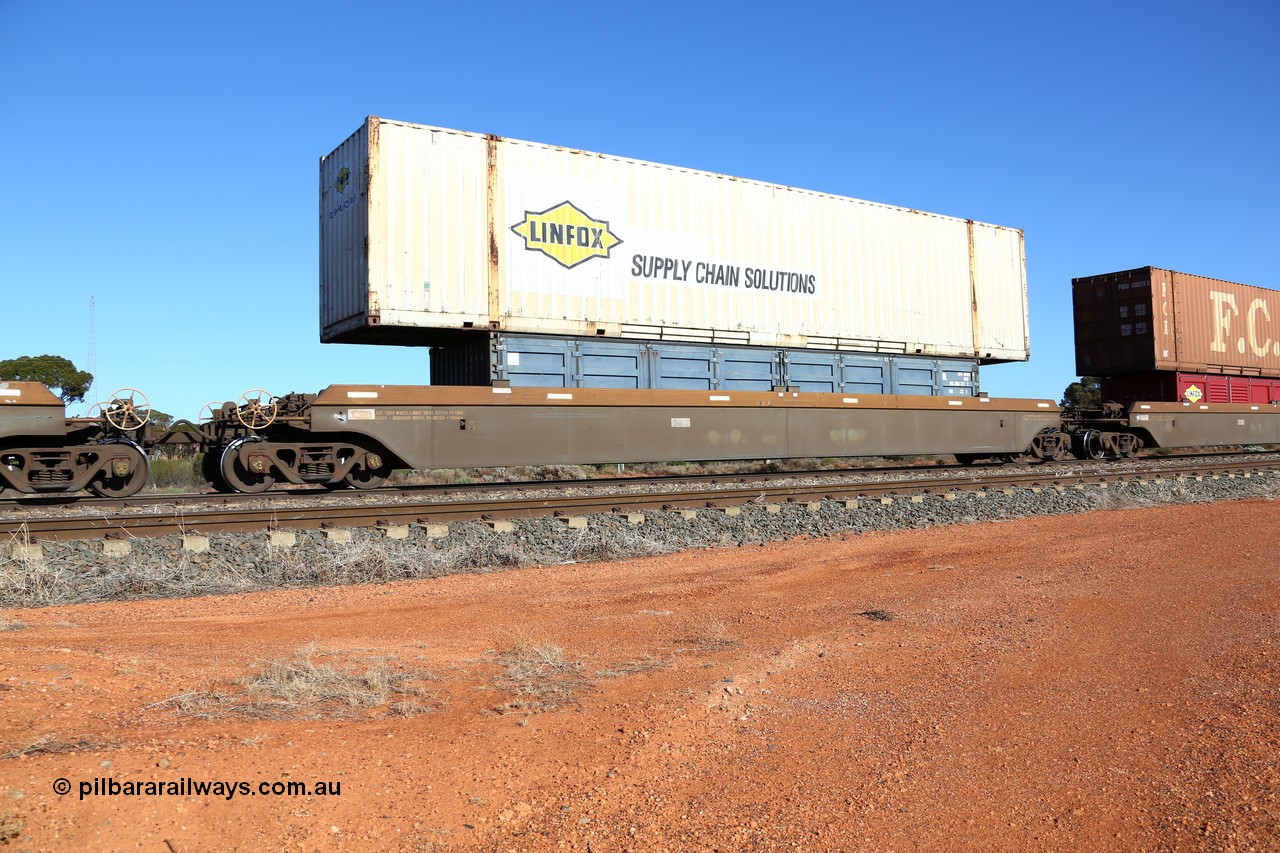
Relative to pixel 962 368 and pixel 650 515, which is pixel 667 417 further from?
pixel 962 368

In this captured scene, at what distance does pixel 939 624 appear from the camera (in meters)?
5.30

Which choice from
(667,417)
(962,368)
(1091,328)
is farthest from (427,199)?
(1091,328)

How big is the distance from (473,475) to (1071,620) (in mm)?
13599

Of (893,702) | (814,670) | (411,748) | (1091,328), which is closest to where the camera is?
(411,748)

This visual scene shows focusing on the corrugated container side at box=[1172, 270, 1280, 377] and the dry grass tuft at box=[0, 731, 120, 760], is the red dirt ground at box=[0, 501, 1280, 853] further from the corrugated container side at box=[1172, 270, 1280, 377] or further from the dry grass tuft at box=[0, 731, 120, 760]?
the corrugated container side at box=[1172, 270, 1280, 377]

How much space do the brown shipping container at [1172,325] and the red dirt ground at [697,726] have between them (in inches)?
656

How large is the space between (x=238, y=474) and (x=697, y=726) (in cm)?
813

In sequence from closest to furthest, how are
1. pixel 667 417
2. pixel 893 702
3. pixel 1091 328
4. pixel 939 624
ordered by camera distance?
pixel 893 702, pixel 939 624, pixel 667 417, pixel 1091 328

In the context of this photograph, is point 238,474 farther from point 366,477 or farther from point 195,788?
point 195,788

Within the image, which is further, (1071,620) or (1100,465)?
(1100,465)

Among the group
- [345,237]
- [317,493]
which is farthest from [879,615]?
[345,237]

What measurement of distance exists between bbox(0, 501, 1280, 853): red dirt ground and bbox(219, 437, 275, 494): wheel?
12.4 ft

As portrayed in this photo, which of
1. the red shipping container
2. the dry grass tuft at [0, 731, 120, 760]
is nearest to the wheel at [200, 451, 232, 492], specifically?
the dry grass tuft at [0, 731, 120, 760]

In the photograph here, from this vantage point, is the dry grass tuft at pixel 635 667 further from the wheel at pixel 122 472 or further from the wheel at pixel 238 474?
the wheel at pixel 122 472
